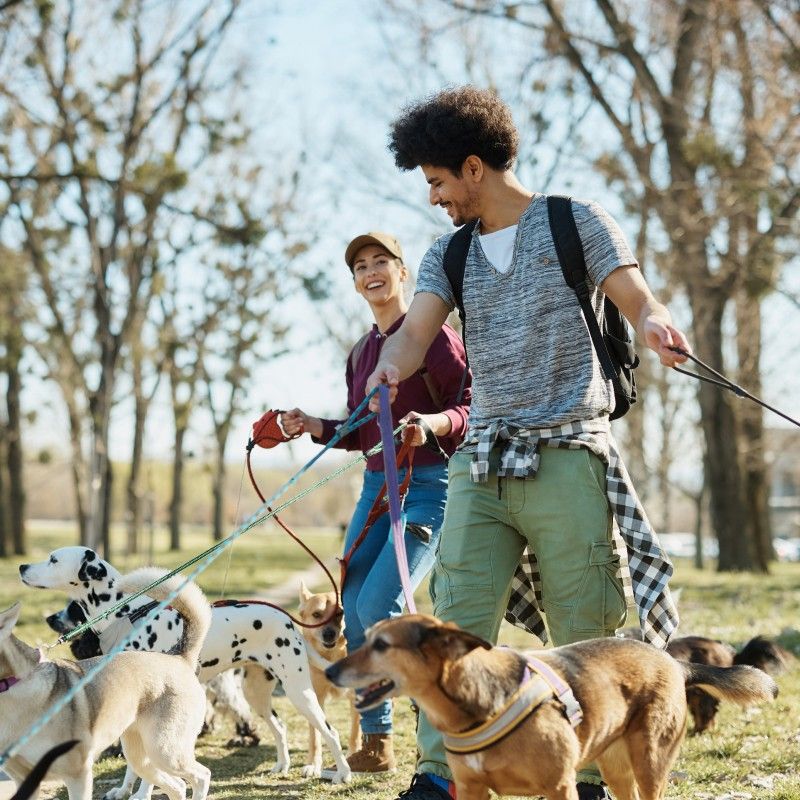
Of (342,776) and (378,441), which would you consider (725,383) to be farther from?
(342,776)

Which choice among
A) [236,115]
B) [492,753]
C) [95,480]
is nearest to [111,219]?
[236,115]

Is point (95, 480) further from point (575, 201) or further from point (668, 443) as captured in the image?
point (668, 443)

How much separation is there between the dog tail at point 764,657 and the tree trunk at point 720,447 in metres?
13.8

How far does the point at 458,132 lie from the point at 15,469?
→ 27624mm

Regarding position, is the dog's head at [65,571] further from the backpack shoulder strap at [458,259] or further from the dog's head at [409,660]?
the dog's head at [409,660]

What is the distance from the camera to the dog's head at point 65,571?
620 centimetres

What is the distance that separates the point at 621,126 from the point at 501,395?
17153mm

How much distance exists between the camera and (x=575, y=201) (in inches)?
154

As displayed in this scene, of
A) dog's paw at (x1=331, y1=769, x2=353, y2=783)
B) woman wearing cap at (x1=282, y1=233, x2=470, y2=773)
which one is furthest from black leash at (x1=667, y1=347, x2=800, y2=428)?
dog's paw at (x1=331, y1=769, x2=353, y2=783)

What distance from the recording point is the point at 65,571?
6.23m

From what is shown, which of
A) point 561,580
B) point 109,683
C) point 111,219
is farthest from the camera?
point 111,219

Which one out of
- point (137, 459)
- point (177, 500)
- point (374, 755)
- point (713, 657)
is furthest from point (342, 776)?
point (177, 500)

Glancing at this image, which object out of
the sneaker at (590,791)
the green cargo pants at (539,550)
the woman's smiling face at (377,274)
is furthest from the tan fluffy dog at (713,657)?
the green cargo pants at (539,550)

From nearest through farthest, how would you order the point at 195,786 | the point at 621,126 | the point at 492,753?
the point at 492,753 < the point at 195,786 < the point at 621,126
